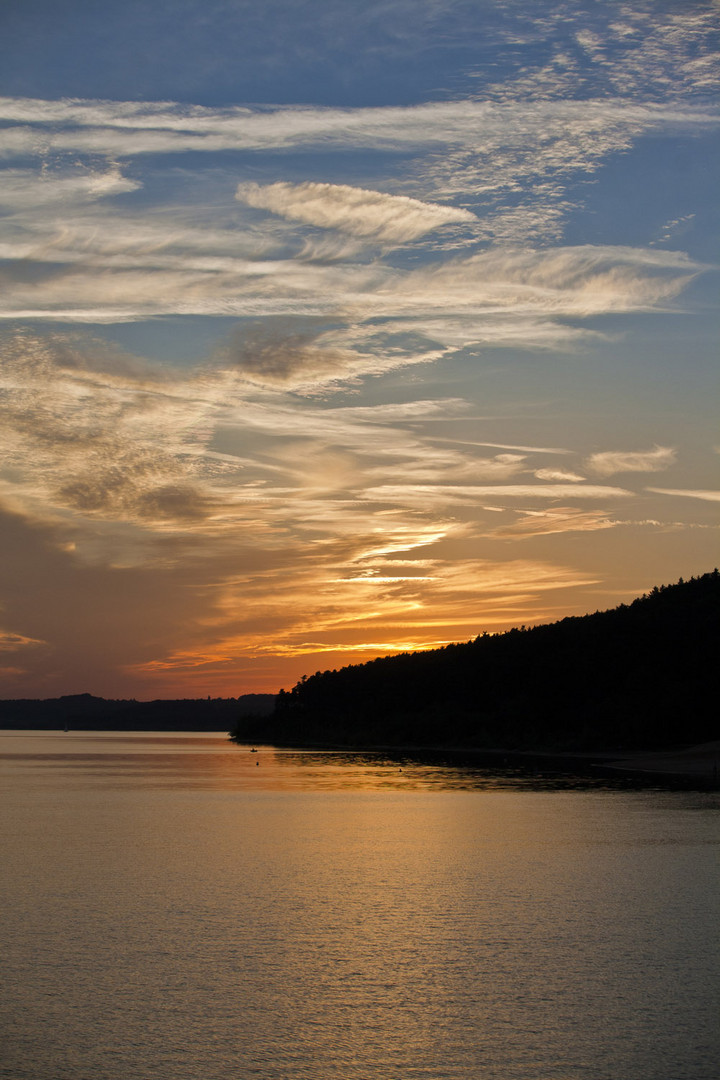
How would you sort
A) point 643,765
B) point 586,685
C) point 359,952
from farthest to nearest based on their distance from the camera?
point 586,685 < point 643,765 < point 359,952

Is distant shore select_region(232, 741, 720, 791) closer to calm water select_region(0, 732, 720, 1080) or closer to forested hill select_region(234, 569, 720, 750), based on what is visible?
forested hill select_region(234, 569, 720, 750)

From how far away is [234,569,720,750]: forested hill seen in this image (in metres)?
124

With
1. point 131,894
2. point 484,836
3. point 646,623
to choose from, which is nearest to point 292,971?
point 131,894

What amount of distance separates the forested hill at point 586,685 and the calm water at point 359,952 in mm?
89374

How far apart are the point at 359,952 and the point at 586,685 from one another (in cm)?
12801

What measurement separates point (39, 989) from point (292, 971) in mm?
4104

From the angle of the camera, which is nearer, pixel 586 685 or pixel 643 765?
pixel 643 765

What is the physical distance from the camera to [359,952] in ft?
60.7

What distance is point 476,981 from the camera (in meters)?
16.5

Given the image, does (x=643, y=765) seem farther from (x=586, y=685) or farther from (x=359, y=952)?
(x=359, y=952)

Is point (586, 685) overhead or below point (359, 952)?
overhead

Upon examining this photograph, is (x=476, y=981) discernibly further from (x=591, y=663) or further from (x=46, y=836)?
(x=591, y=663)

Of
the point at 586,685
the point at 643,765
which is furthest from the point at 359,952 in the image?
the point at 586,685

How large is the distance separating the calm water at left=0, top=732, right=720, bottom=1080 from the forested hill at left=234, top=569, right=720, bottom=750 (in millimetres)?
89374
